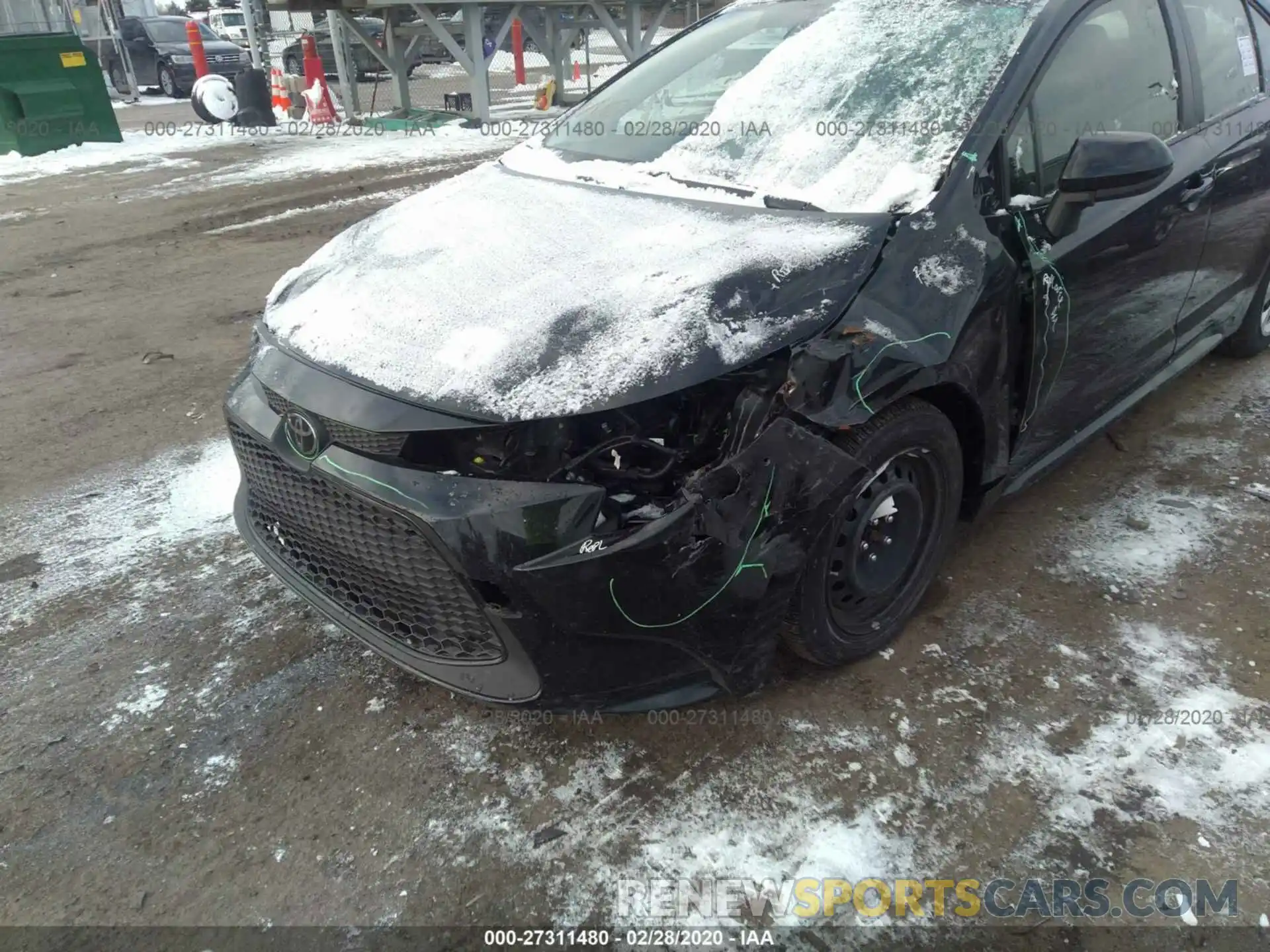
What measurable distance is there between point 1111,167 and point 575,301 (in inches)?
56.4

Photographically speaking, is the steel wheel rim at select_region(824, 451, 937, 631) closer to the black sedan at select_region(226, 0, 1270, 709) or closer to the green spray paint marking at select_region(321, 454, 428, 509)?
the black sedan at select_region(226, 0, 1270, 709)

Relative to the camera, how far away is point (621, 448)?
193 cm

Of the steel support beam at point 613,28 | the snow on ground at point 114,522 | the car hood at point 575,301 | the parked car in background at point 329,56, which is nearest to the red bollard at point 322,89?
the steel support beam at point 613,28

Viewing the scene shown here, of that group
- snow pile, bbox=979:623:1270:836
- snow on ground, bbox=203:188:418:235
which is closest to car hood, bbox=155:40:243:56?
snow on ground, bbox=203:188:418:235

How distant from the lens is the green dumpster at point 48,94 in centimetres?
1112

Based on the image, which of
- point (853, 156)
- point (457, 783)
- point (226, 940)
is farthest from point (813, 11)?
point (226, 940)

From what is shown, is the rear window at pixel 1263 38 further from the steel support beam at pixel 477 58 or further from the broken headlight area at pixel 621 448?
the steel support beam at pixel 477 58

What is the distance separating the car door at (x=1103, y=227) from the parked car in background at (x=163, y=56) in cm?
2142

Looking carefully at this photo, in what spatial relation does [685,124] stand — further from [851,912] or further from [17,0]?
[17,0]

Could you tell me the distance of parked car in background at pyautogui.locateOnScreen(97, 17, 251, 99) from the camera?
19875 millimetres

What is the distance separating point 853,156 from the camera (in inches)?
96.3

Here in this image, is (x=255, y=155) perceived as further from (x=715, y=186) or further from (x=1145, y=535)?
(x=1145, y=535)

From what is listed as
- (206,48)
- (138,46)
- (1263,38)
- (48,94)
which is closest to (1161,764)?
(1263,38)

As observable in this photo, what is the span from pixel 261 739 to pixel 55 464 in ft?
7.36
